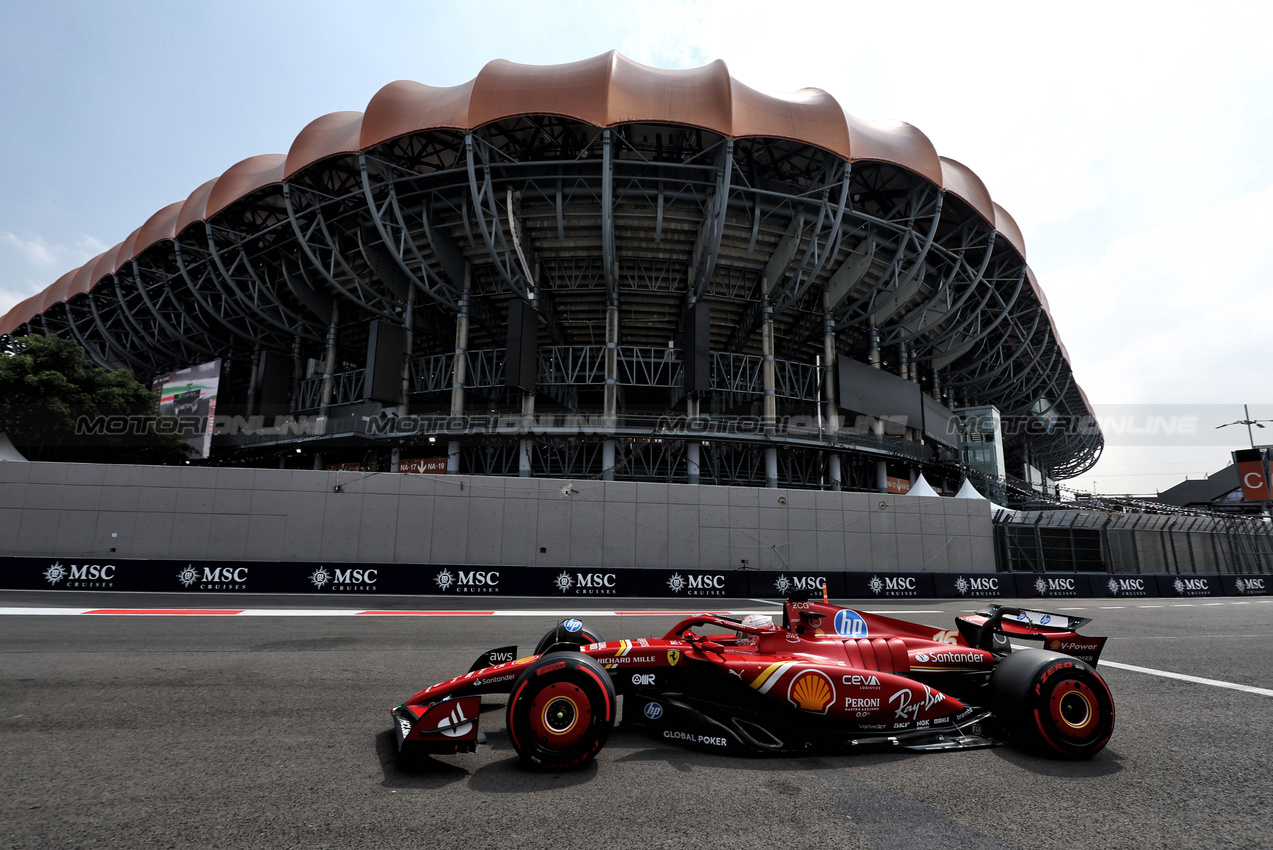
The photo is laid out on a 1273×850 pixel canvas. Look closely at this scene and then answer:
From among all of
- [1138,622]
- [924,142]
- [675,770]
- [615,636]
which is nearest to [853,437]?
[924,142]

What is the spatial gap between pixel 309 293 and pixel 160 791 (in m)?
45.0

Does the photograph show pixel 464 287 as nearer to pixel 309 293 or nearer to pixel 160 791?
pixel 309 293

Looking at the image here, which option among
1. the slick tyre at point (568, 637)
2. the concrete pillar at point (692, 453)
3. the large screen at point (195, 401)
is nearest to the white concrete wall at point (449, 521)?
the concrete pillar at point (692, 453)

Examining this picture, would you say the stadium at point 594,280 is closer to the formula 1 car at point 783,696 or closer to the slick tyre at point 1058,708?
the formula 1 car at point 783,696

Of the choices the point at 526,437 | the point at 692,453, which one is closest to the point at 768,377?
the point at 692,453

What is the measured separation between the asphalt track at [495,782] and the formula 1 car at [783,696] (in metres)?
0.16

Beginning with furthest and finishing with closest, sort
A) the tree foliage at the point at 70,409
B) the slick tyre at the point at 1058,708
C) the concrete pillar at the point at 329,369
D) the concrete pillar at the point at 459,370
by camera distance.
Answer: the concrete pillar at the point at 329,369
the concrete pillar at the point at 459,370
the tree foliage at the point at 70,409
the slick tyre at the point at 1058,708

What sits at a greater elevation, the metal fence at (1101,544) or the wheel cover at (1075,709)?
the metal fence at (1101,544)

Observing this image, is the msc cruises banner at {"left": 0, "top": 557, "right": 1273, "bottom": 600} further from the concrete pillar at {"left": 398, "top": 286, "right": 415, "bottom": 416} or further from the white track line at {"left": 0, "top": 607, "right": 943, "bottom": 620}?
the concrete pillar at {"left": 398, "top": 286, "right": 415, "bottom": 416}

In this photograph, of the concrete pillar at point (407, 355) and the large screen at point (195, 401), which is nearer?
the concrete pillar at point (407, 355)

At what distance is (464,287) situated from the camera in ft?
123

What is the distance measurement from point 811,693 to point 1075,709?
1.98 m

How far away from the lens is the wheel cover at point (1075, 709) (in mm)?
4249

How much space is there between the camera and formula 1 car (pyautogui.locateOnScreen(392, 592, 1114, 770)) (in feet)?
12.5
